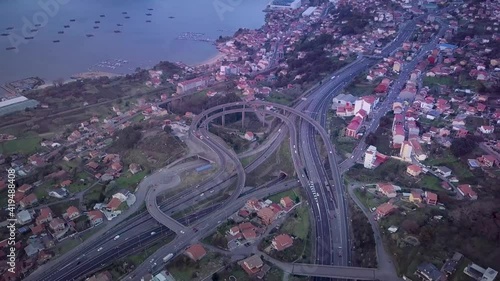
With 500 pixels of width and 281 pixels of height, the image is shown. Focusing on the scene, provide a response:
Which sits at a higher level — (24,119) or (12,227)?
(12,227)

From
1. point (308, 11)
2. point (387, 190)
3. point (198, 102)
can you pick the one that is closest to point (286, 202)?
point (387, 190)

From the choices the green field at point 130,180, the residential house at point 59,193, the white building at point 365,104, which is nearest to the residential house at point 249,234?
the green field at point 130,180

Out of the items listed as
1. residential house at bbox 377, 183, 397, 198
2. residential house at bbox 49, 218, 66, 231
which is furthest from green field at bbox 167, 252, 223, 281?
residential house at bbox 377, 183, 397, 198

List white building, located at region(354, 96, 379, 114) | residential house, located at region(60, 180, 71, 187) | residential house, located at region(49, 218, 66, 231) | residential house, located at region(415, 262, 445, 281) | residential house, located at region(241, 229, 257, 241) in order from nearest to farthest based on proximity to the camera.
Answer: residential house, located at region(415, 262, 445, 281)
residential house, located at region(241, 229, 257, 241)
residential house, located at region(49, 218, 66, 231)
residential house, located at region(60, 180, 71, 187)
white building, located at region(354, 96, 379, 114)

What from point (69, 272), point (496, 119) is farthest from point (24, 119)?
point (496, 119)

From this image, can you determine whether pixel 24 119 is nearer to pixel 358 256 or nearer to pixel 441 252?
pixel 358 256

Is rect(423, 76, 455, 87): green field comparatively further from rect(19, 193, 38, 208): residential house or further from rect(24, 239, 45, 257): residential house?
rect(24, 239, 45, 257): residential house
